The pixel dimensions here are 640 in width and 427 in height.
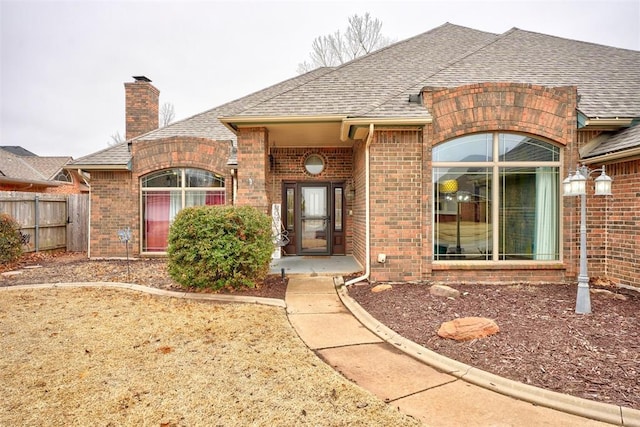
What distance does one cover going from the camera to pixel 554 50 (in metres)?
8.78

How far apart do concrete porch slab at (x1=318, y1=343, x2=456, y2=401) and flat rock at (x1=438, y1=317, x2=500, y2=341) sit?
66 centimetres

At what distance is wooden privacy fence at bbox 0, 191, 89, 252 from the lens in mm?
10219

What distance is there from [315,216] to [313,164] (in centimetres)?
145

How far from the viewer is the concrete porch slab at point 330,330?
12.4 ft

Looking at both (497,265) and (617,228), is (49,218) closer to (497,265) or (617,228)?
(497,265)

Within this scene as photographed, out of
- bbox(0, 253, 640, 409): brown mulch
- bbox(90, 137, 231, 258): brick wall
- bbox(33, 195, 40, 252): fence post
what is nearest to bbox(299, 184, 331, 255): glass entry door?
bbox(90, 137, 231, 258): brick wall

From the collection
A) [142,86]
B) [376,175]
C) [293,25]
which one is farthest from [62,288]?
[293,25]

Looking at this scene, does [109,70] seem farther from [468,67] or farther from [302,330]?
[302,330]

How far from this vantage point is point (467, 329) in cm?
373

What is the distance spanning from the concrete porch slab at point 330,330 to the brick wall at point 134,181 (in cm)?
583

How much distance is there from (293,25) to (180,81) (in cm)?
1543

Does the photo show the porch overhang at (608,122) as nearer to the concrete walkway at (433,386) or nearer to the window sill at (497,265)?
the window sill at (497,265)

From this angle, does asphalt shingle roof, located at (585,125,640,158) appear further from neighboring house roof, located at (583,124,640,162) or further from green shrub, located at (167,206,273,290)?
green shrub, located at (167,206,273,290)

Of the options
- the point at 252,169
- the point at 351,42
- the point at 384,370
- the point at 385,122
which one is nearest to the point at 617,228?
the point at 385,122
